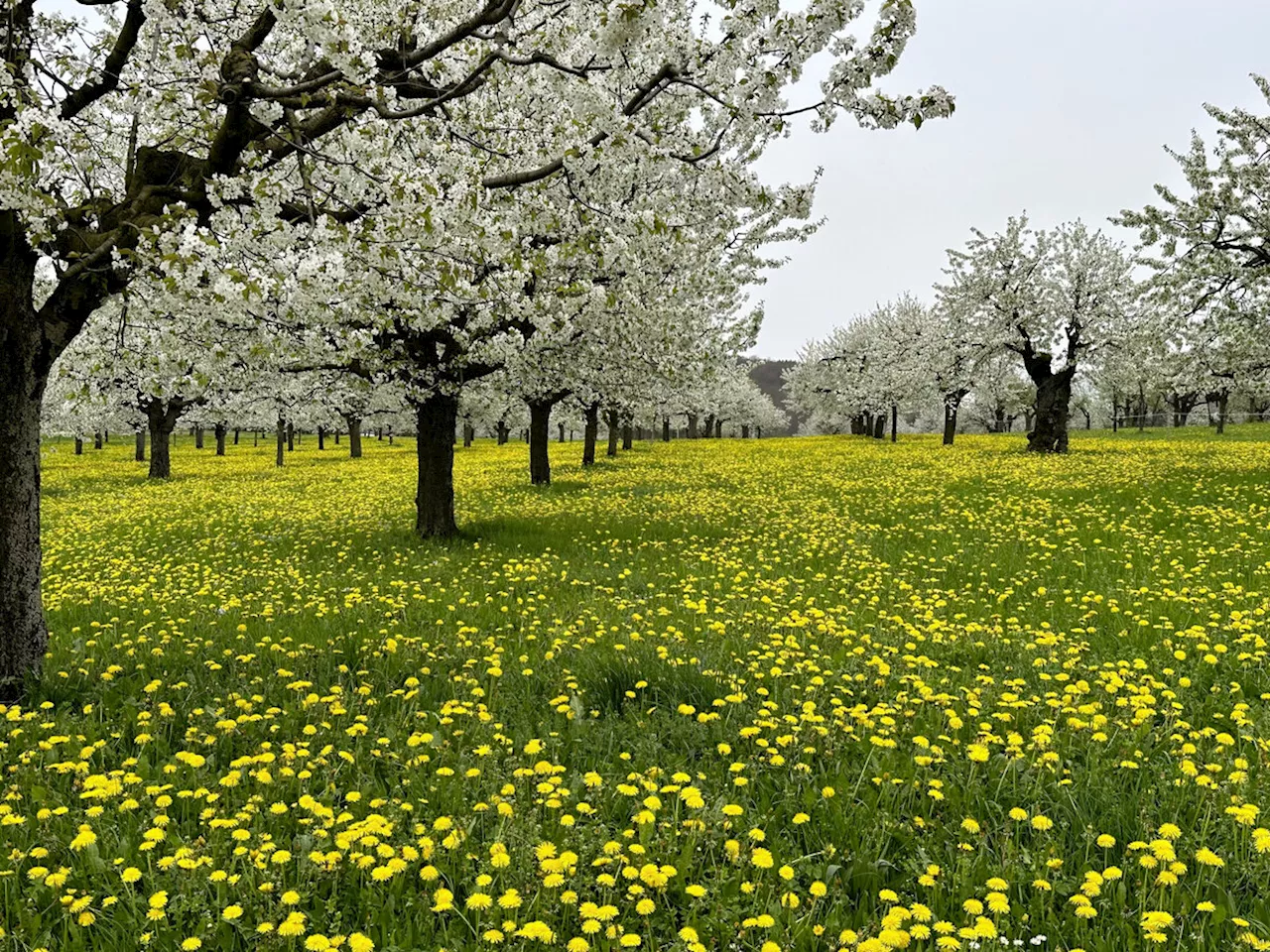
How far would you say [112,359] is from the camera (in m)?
7.07

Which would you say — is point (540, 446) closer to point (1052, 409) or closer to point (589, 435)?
point (589, 435)

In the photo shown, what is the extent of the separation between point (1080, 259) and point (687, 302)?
2751cm

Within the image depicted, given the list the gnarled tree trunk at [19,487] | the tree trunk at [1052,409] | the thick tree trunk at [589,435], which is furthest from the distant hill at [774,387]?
the gnarled tree trunk at [19,487]

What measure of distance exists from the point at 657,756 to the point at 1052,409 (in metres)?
34.6

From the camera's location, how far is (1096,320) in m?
32.7

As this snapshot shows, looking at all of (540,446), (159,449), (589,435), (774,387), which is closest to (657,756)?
(540,446)

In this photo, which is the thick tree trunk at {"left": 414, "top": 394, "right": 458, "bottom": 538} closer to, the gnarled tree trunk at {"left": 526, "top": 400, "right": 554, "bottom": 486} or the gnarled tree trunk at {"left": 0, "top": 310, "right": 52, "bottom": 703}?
the gnarled tree trunk at {"left": 0, "top": 310, "right": 52, "bottom": 703}

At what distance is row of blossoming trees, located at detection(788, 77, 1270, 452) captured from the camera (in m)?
19.4

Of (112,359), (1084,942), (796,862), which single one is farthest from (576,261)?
(1084,942)

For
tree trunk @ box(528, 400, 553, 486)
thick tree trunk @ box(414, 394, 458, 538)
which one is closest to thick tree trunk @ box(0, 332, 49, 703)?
thick tree trunk @ box(414, 394, 458, 538)

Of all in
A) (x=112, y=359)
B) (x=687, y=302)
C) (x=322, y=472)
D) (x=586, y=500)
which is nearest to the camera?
(x=112, y=359)

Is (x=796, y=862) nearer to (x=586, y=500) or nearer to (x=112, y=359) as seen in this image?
(x=112, y=359)

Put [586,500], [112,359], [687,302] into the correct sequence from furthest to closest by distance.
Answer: [586,500], [687,302], [112,359]

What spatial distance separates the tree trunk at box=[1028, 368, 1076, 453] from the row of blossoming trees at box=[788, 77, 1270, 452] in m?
0.06
